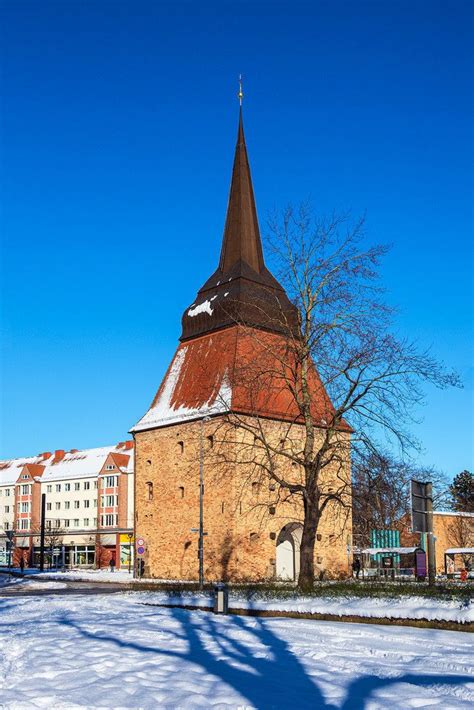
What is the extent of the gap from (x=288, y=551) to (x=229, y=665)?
3097 cm

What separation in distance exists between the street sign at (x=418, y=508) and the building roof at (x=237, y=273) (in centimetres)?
2374

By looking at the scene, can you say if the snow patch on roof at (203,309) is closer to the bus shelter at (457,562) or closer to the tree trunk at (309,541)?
the bus shelter at (457,562)

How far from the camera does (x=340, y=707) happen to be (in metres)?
8.19

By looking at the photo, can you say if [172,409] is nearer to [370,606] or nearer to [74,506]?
[370,606]

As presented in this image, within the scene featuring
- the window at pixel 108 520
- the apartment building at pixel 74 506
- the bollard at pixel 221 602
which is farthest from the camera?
the window at pixel 108 520

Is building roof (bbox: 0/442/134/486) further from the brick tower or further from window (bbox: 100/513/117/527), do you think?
the brick tower

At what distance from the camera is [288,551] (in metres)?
40.6

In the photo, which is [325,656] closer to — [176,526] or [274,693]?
[274,693]

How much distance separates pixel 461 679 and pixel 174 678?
345cm

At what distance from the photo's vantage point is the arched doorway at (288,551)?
39688 millimetres

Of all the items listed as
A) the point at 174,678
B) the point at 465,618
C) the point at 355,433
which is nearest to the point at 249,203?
the point at 355,433

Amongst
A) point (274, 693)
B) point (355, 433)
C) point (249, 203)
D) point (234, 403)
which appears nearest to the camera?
point (274, 693)

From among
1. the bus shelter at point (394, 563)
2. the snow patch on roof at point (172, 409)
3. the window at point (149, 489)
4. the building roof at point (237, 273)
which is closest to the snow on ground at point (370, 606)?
the bus shelter at point (394, 563)

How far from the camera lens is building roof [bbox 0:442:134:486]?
2889 inches
